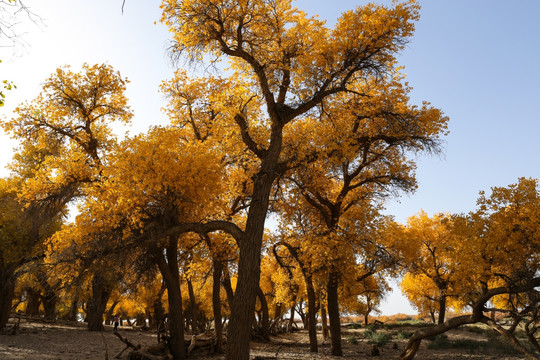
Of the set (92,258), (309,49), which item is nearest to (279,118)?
(309,49)

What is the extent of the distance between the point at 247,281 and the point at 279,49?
22.2 ft

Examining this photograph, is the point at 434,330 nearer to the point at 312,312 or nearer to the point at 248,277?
the point at 312,312

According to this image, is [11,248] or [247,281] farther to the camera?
[11,248]

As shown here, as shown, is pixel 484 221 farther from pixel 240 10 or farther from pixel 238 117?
pixel 240 10

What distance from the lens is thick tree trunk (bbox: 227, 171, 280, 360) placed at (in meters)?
8.36

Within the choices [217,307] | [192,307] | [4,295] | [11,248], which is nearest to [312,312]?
[217,307]

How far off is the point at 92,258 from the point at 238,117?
5805mm

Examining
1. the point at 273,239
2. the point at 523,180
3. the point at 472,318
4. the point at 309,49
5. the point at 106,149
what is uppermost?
the point at 309,49

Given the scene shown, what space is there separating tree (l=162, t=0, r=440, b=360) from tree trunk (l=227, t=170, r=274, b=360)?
0.12ft

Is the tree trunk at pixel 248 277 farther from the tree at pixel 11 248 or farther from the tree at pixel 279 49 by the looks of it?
the tree at pixel 11 248

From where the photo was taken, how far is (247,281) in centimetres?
863

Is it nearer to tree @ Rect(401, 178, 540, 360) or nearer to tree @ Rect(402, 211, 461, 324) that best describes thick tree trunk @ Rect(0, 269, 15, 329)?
tree @ Rect(401, 178, 540, 360)

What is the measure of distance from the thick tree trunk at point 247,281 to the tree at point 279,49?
0.16 ft

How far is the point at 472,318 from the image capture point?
12141 mm
